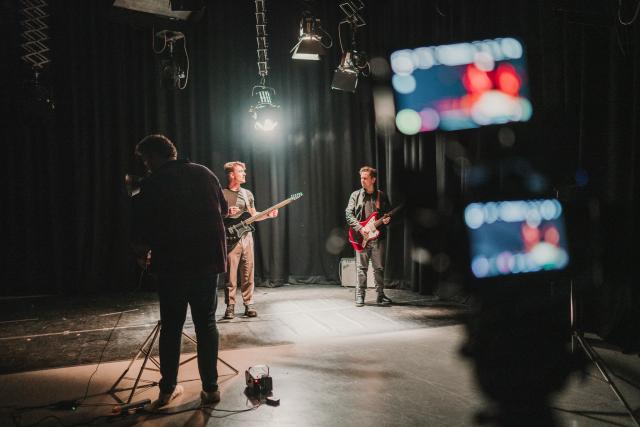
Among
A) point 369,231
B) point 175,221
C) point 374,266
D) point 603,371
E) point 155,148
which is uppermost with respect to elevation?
point 155,148

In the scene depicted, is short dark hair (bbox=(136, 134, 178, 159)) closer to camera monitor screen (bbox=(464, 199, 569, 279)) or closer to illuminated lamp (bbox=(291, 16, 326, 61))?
camera monitor screen (bbox=(464, 199, 569, 279))

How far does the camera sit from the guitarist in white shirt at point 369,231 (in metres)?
5.79

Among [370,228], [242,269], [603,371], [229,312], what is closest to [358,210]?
[370,228]

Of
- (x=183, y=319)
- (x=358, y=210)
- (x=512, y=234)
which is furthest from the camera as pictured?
(x=358, y=210)

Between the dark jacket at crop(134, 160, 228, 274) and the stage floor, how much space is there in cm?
90

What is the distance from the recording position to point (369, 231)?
18.8ft

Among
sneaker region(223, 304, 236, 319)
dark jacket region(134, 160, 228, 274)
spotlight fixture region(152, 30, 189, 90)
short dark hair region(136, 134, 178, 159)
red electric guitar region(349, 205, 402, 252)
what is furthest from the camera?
spotlight fixture region(152, 30, 189, 90)

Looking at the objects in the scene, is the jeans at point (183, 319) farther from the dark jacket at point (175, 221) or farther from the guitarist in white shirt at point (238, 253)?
the guitarist in white shirt at point (238, 253)

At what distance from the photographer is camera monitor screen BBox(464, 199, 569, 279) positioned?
3.90m

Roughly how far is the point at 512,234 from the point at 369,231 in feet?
6.13

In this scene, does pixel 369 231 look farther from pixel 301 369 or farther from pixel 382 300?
pixel 301 369

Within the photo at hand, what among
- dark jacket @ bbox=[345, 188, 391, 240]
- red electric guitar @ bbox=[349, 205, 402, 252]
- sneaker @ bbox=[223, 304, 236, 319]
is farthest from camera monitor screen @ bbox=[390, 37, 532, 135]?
sneaker @ bbox=[223, 304, 236, 319]

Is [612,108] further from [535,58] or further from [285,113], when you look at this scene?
[285,113]

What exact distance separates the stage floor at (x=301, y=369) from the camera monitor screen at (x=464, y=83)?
1.97m
